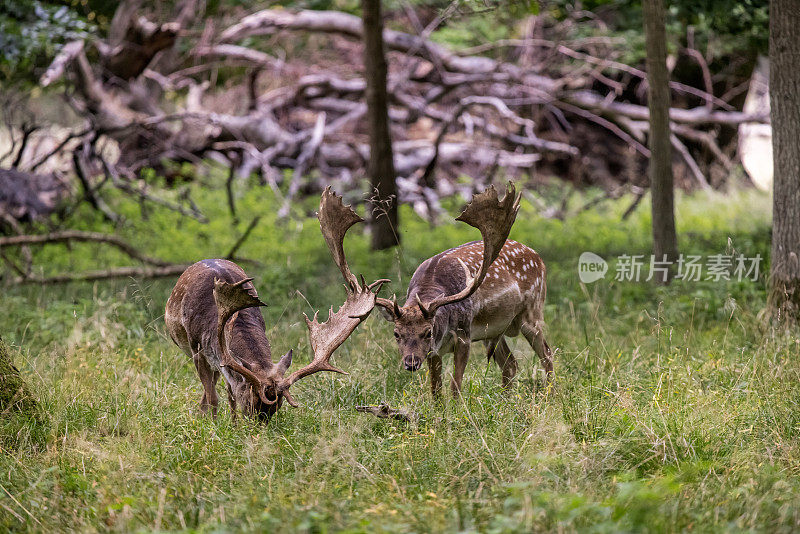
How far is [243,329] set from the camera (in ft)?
20.2

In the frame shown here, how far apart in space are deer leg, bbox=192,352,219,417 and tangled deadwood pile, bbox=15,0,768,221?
27.3 feet

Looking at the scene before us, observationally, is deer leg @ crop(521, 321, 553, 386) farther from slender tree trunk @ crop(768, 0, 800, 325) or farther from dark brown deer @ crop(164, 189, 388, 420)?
slender tree trunk @ crop(768, 0, 800, 325)

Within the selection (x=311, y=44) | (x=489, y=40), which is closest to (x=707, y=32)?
(x=489, y=40)

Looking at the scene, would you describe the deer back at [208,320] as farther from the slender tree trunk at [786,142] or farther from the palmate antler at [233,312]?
the slender tree trunk at [786,142]

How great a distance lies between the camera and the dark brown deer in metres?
5.68

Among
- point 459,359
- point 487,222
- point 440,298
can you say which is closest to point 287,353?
point 440,298

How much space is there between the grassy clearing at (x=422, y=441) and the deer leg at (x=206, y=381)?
0.14 m

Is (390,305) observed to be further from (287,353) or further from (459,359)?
(287,353)

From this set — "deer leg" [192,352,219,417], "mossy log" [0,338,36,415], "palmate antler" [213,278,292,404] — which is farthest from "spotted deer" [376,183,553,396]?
"mossy log" [0,338,36,415]

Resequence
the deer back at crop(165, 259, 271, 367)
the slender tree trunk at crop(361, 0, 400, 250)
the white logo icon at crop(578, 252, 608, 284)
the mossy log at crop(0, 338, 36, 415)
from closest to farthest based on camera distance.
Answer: the mossy log at crop(0, 338, 36, 415) < the deer back at crop(165, 259, 271, 367) < the white logo icon at crop(578, 252, 608, 284) < the slender tree trunk at crop(361, 0, 400, 250)

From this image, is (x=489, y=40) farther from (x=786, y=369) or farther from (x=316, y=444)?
(x=316, y=444)

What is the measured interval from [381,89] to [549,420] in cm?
713

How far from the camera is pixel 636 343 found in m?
7.68

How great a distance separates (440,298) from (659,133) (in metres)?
4.32
